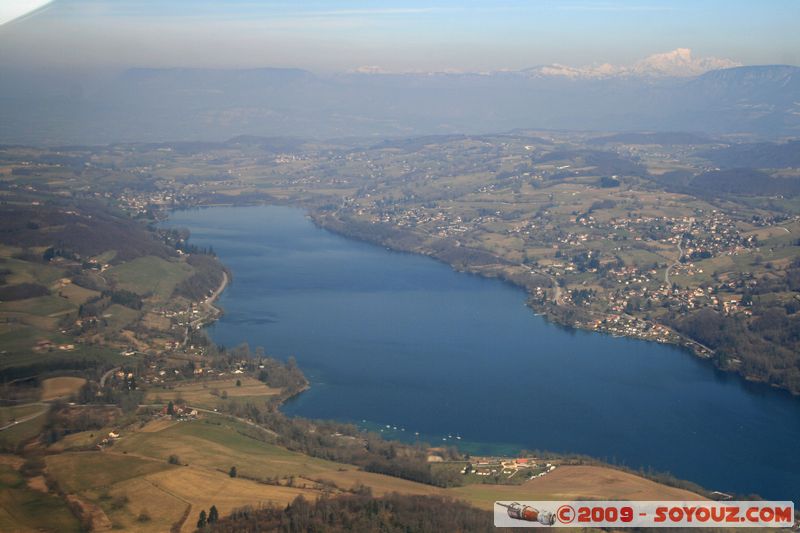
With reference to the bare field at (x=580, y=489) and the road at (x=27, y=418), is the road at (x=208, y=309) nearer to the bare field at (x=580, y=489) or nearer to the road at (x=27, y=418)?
the road at (x=27, y=418)

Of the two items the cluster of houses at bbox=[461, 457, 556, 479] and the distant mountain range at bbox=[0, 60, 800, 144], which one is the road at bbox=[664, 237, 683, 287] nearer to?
the cluster of houses at bbox=[461, 457, 556, 479]

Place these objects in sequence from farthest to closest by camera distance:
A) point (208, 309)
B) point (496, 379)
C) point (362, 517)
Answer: point (208, 309) < point (496, 379) < point (362, 517)

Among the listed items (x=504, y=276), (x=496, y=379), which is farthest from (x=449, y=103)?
(x=496, y=379)

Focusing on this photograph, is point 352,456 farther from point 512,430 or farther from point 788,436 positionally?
point 788,436

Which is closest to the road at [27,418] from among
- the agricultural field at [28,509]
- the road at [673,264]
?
the agricultural field at [28,509]

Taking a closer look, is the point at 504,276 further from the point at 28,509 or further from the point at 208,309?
the point at 28,509

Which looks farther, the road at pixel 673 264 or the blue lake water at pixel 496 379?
the road at pixel 673 264
